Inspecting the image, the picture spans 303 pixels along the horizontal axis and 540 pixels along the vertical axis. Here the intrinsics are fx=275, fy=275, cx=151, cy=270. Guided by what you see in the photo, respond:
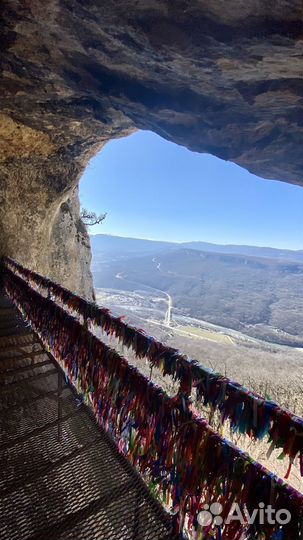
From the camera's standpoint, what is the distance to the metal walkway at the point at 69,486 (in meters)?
1.96

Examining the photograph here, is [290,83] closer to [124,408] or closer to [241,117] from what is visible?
[241,117]

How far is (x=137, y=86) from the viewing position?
637cm

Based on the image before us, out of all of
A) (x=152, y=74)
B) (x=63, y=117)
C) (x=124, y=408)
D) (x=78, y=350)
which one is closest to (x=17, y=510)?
(x=124, y=408)

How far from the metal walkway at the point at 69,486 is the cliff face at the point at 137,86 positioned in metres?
A: 5.56

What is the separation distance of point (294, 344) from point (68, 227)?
71.0 metres

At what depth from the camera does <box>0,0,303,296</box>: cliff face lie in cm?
415

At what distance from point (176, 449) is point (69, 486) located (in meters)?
1.16

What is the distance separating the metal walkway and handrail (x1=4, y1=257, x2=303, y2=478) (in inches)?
37.7

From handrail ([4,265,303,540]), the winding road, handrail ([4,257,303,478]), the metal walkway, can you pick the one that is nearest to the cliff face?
handrail ([4,257,303,478])

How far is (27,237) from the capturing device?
1080cm

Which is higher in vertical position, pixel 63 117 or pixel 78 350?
pixel 63 117

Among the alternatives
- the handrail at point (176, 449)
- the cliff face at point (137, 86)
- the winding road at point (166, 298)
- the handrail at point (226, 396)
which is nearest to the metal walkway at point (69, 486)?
the handrail at point (176, 449)

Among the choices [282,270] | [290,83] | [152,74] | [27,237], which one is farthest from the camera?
[282,270]

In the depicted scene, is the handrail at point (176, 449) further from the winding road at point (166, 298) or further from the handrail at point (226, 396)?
the winding road at point (166, 298)
